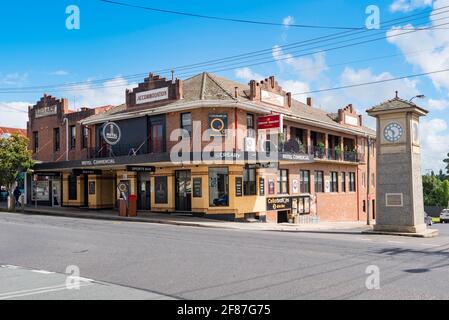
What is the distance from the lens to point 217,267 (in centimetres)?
1033

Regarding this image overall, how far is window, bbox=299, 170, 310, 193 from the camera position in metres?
34.1

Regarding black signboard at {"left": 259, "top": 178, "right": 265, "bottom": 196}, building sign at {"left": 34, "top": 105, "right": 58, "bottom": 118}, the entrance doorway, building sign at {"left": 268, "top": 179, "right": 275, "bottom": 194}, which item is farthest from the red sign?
building sign at {"left": 34, "top": 105, "right": 58, "bottom": 118}

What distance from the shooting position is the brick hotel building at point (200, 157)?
89.4ft

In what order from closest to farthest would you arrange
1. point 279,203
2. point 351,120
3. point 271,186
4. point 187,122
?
point 187,122 → point 271,186 → point 279,203 → point 351,120

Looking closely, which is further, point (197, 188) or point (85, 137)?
point (85, 137)

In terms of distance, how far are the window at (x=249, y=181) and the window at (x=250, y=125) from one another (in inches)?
85.2

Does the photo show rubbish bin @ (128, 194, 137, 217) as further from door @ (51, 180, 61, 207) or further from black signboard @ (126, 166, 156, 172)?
door @ (51, 180, 61, 207)

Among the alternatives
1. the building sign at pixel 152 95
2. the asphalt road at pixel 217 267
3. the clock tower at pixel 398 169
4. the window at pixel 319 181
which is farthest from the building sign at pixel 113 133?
the clock tower at pixel 398 169

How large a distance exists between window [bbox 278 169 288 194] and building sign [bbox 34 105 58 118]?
62.1 ft

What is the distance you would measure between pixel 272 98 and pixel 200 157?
352 inches

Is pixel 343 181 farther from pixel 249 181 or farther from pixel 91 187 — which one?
pixel 91 187

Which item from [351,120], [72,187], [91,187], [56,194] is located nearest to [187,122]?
[91,187]
